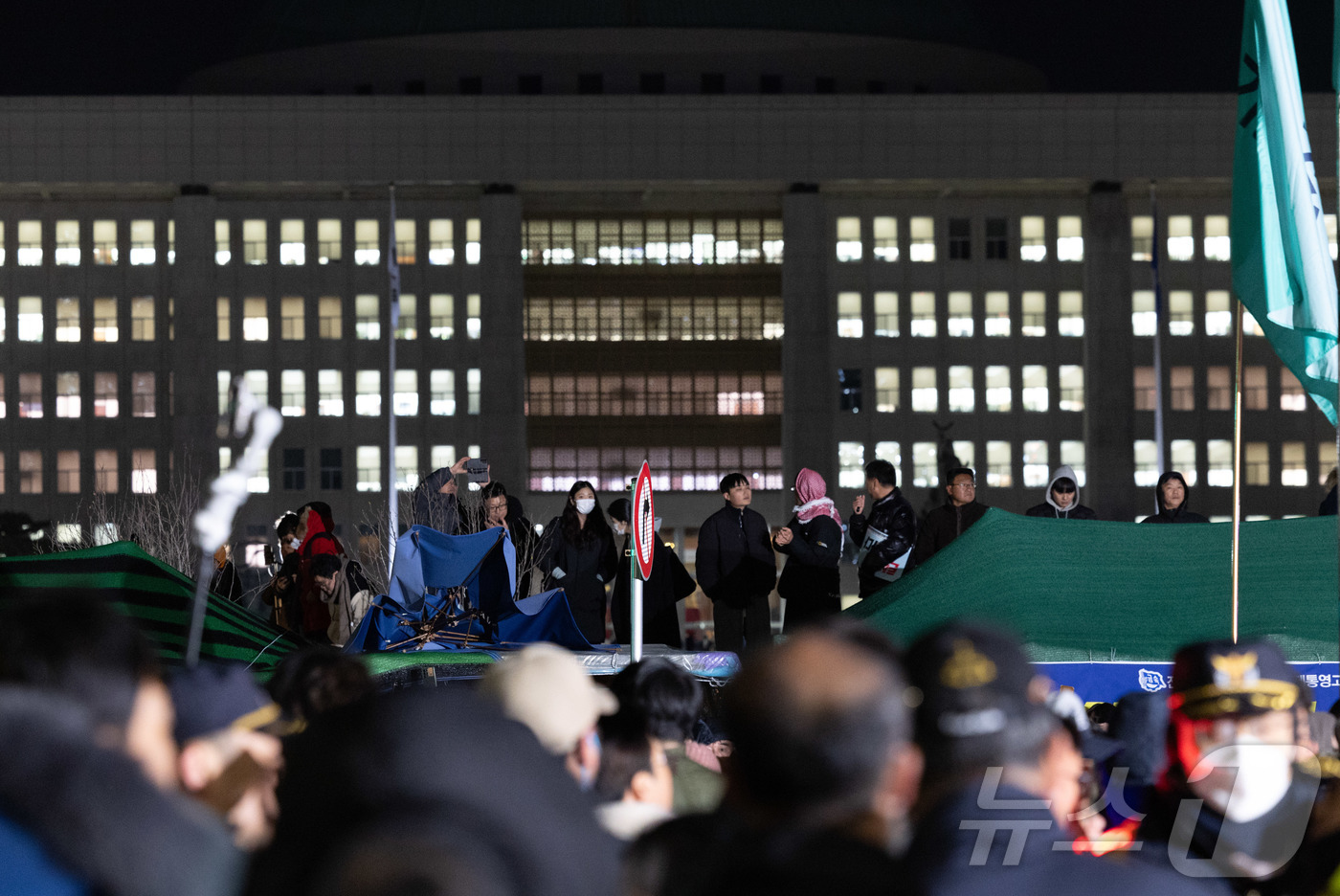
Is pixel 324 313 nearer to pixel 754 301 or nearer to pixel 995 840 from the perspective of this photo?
pixel 754 301

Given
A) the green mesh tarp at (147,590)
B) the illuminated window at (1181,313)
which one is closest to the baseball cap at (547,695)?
the green mesh tarp at (147,590)

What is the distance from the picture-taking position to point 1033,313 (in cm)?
6481

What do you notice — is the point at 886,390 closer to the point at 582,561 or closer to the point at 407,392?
the point at 407,392

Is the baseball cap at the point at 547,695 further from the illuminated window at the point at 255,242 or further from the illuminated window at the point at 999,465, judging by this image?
the illuminated window at the point at 255,242

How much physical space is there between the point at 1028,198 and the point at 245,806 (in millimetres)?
64633

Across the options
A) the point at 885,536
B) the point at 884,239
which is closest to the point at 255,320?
the point at 884,239

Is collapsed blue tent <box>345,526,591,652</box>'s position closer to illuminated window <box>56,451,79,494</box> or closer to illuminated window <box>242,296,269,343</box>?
illuminated window <box>242,296,269,343</box>

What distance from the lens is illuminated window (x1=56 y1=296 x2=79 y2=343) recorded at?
6506cm

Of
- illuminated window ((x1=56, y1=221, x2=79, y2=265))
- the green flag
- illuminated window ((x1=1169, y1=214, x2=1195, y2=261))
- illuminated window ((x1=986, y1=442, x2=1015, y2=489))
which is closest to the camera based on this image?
the green flag

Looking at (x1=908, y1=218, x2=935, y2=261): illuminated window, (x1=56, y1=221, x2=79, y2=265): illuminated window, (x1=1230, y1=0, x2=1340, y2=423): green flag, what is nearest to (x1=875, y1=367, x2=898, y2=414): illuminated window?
(x1=908, y1=218, x2=935, y2=261): illuminated window

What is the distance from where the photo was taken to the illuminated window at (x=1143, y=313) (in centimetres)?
6397

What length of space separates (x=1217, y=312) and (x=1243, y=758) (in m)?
65.2

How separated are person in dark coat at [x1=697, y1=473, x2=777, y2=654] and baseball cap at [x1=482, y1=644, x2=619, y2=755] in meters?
8.38

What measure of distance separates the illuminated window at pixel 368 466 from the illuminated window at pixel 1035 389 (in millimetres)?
26619
